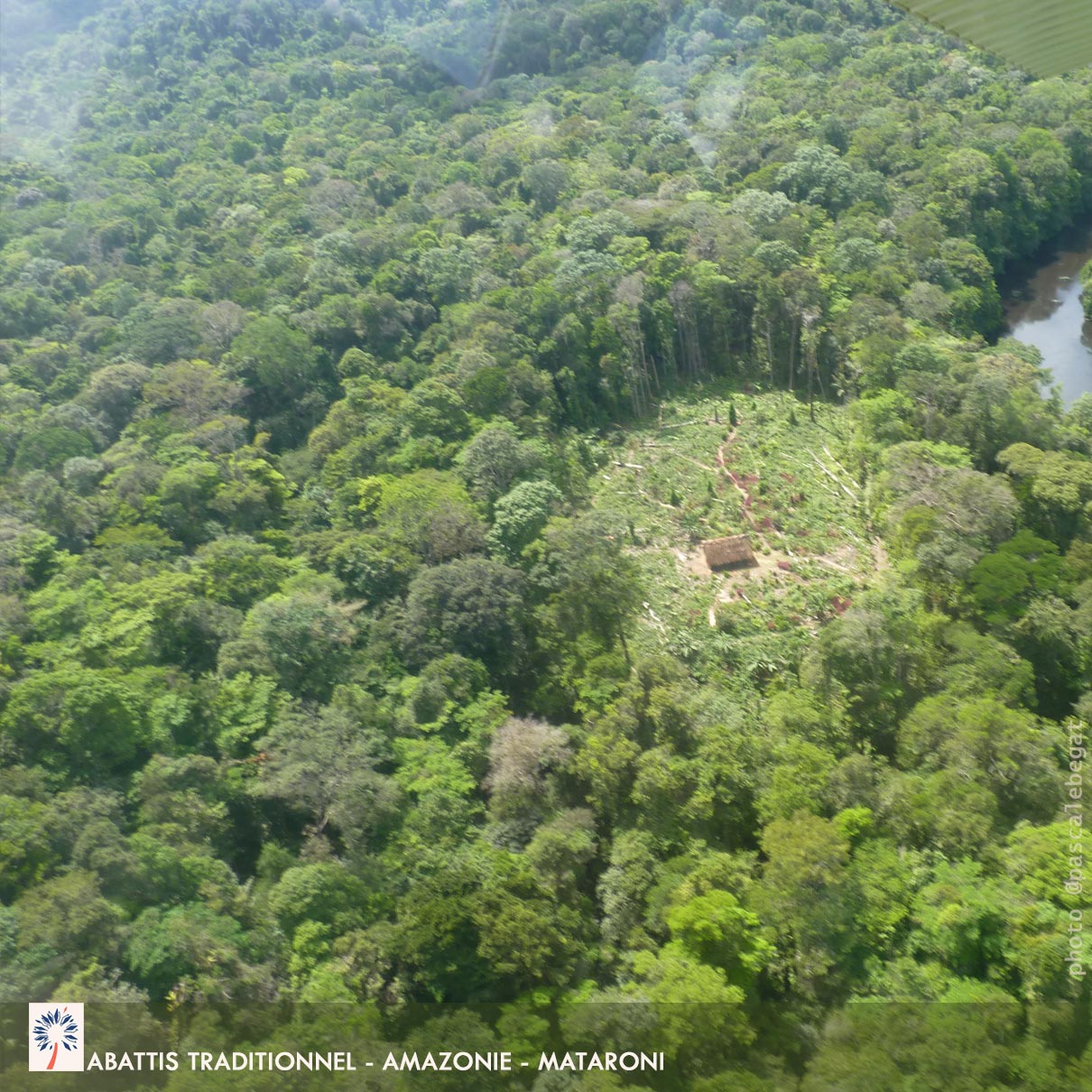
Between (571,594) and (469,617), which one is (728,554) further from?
(469,617)

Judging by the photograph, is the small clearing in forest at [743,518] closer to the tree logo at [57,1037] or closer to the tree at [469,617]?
the tree at [469,617]

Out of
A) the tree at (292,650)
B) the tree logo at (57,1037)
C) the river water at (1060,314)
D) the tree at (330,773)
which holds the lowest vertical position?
the tree logo at (57,1037)

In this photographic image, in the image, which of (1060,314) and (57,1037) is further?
(1060,314)

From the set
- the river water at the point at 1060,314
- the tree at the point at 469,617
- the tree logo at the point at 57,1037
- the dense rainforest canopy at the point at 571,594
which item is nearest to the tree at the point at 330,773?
the dense rainforest canopy at the point at 571,594

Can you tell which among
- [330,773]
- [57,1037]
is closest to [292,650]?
[330,773]

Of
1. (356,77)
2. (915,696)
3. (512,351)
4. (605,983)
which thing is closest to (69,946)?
(605,983)

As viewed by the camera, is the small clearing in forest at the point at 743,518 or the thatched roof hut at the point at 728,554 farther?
the thatched roof hut at the point at 728,554

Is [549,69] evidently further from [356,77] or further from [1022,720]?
[1022,720]
